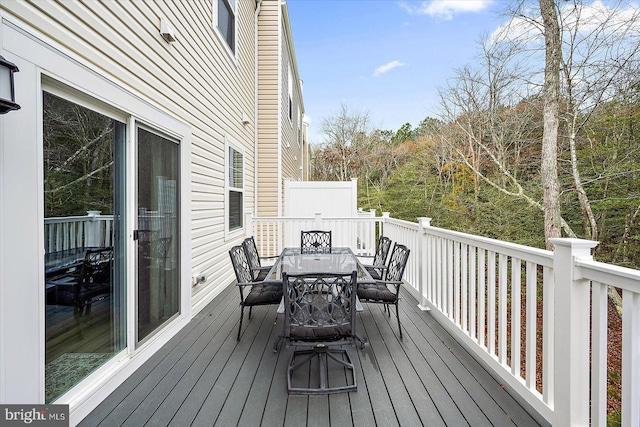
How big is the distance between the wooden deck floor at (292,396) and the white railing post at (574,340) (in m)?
0.30

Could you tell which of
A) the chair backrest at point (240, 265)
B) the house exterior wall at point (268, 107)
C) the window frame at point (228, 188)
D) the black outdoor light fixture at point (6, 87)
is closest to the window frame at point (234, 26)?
the window frame at point (228, 188)

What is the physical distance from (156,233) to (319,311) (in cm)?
165

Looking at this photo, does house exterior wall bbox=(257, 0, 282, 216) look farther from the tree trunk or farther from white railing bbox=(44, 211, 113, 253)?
the tree trunk

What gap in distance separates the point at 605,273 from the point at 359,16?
1403 cm

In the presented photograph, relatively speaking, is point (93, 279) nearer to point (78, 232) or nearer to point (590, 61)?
point (78, 232)

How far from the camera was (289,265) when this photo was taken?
10.9 ft

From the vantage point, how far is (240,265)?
10.2ft

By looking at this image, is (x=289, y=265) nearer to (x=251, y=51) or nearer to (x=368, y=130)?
(x=251, y=51)

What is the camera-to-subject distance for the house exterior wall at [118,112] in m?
1.47

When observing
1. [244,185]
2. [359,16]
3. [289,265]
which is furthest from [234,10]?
[359,16]

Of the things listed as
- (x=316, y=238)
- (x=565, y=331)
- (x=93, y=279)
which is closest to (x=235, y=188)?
(x=316, y=238)

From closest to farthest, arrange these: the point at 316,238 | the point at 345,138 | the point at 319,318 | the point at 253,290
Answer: the point at 319,318 < the point at 253,290 < the point at 316,238 < the point at 345,138

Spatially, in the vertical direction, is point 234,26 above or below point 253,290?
above

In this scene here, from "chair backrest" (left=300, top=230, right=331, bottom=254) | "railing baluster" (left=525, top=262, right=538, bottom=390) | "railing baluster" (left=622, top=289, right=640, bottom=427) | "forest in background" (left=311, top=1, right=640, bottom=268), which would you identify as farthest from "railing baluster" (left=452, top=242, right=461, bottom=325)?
"forest in background" (left=311, top=1, right=640, bottom=268)
